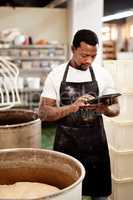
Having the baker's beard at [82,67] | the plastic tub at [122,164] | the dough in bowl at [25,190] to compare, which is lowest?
the plastic tub at [122,164]

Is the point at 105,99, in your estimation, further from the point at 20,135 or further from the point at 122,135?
the point at 122,135

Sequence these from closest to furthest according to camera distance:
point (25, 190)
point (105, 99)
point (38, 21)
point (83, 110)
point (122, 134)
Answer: point (25, 190)
point (105, 99)
point (83, 110)
point (122, 134)
point (38, 21)

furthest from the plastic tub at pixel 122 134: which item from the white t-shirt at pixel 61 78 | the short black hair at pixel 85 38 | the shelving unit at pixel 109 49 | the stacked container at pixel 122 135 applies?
the shelving unit at pixel 109 49

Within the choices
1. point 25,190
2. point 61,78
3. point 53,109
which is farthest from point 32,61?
point 25,190

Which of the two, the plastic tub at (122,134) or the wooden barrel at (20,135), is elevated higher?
the wooden barrel at (20,135)

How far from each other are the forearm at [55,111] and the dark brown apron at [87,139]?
121 millimetres

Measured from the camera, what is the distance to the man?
2.17 m

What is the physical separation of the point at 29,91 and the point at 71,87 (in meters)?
3.42

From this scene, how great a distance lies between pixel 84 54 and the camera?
2.15m

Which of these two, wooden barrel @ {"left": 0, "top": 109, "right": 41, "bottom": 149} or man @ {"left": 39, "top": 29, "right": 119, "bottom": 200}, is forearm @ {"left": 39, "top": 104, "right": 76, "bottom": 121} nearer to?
man @ {"left": 39, "top": 29, "right": 119, "bottom": 200}

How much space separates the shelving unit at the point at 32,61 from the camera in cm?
556

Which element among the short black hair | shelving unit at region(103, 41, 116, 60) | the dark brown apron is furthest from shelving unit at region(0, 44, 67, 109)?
shelving unit at region(103, 41, 116, 60)

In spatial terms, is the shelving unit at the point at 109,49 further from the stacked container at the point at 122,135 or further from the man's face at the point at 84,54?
the man's face at the point at 84,54

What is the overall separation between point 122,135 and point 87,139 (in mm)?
646
